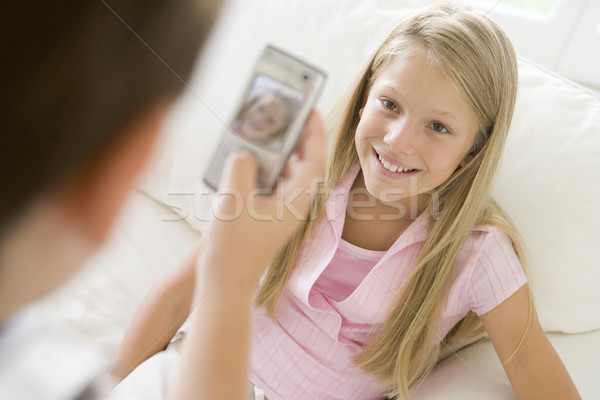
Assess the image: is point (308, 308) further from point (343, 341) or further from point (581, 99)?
point (581, 99)

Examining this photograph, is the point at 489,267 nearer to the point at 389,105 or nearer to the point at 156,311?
the point at 389,105

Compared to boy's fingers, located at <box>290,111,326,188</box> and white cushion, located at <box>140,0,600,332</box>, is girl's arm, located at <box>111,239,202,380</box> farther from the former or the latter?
white cushion, located at <box>140,0,600,332</box>

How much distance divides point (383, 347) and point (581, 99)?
1.34 feet

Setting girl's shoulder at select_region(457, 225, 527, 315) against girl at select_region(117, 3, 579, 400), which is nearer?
girl at select_region(117, 3, 579, 400)

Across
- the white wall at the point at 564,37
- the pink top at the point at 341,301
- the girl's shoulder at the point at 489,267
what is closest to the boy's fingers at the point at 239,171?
the pink top at the point at 341,301

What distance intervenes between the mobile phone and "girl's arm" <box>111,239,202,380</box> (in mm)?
84

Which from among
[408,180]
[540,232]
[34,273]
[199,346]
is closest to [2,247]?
[34,273]

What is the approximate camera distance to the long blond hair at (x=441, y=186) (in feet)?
1.54

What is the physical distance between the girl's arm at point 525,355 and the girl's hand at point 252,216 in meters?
0.40

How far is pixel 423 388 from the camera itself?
641 mm

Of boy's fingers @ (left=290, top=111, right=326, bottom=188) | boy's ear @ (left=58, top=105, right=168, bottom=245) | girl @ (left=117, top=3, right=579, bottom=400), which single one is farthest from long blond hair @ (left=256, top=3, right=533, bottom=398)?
boy's ear @ (left=58, top=105, right=168, bottom=245)

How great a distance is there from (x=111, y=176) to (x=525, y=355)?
551 millimetres

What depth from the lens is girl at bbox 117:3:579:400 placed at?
465 mm

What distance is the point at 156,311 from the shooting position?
0.35 meters
